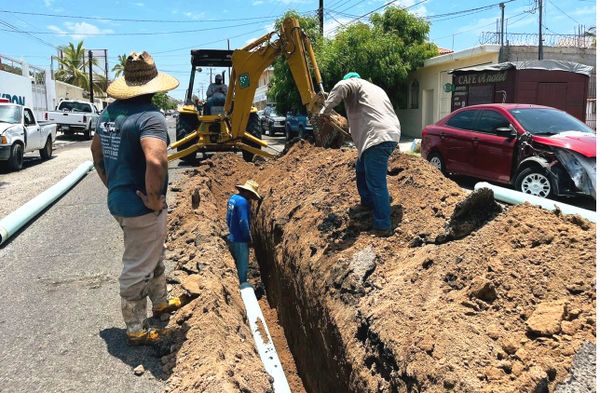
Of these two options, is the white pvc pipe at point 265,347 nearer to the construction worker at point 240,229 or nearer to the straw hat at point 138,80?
the construction worker at point 240,229

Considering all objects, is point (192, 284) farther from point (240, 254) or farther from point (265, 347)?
point (240, 254)

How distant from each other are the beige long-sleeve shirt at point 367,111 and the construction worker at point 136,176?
78.7 inches

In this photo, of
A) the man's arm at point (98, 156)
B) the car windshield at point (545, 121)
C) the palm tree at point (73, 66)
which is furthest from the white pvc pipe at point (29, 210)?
the palm tree at point (73, 66)

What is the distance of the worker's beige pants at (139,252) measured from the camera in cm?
374

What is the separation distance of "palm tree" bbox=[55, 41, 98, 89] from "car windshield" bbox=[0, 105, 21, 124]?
160 feet

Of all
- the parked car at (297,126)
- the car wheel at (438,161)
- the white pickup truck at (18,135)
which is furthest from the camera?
the parked car at (297,126)

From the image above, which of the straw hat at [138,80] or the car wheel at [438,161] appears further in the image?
the car wheel at [438,161]

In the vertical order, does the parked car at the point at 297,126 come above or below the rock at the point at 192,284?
above

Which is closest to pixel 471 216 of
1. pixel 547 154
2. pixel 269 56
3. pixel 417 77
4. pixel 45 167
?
pixel 547 154

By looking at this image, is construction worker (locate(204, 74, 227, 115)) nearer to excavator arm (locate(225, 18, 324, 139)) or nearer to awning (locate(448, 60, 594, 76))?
excavator arm (locate(225, 18, 324, 139))

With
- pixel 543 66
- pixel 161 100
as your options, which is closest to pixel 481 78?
pixel 543 66

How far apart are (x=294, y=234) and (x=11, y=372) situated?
11.2 ft

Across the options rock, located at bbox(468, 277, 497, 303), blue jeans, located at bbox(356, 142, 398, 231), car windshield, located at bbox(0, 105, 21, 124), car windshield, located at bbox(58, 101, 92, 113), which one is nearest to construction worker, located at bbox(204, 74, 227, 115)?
car windshield, located at bbox(0, 105, 21, 124)

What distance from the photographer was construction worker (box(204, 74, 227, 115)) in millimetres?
13422
